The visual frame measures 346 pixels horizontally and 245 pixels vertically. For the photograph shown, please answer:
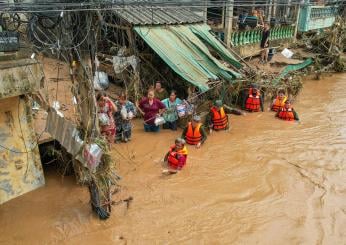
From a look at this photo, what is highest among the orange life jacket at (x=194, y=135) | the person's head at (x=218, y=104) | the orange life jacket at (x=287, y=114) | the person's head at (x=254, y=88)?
the person's head at (x=218, y=104)

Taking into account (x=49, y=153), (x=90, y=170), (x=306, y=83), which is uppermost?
(x=90, y=170)

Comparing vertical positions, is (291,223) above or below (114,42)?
below

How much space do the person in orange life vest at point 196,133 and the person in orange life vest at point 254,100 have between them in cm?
291

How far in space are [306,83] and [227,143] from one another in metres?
7.44

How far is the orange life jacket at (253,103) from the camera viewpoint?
10.8 m

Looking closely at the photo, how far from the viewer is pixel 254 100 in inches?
426

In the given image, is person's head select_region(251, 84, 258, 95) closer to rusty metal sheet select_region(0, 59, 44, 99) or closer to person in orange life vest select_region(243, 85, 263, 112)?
person in orange life vest select_region(243, 85, 263, 112)

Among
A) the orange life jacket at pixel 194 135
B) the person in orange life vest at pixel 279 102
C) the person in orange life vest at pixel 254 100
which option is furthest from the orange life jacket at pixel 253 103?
the orange life jacket at pixel 194 135

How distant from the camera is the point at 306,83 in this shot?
14719mm

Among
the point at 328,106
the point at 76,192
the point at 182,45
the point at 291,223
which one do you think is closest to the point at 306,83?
the point at 328,106

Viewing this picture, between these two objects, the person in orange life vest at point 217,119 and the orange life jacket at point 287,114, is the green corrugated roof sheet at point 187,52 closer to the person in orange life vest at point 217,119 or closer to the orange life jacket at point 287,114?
the person in orange life vest at point 217,119

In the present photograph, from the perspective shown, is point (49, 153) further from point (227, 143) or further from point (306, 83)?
point (306, 83)

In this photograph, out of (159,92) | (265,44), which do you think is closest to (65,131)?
(159,92)

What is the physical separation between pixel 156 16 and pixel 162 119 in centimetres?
356
